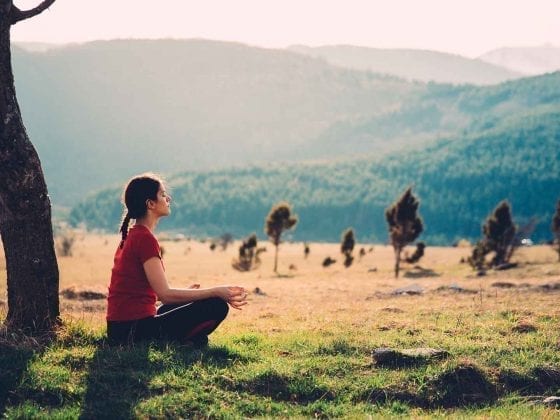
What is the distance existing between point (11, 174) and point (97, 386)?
9.98ft

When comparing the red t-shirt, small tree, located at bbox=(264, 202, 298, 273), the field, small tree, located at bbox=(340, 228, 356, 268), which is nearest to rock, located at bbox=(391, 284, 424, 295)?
the field

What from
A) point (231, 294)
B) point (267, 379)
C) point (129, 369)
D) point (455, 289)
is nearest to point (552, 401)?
point (267, 379)

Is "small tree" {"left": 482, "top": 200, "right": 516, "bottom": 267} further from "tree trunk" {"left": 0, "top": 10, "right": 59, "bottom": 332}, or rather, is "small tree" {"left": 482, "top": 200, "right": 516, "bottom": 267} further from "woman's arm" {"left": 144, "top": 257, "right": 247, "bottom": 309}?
"tree trunk" {"left": 0, "top": 10, "right": 59, "bottom": 332}

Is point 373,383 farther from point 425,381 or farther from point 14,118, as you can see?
point 14,118

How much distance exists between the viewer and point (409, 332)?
1024 centimetres

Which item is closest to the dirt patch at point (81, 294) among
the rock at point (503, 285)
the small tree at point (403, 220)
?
the rock at point (503, 285)

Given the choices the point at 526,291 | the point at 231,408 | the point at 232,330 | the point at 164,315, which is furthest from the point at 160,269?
the point at 526,291

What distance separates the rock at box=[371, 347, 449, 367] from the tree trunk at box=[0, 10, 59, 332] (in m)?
4.31

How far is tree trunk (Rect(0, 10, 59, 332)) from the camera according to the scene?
841cm

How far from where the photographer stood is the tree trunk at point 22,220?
841 cm

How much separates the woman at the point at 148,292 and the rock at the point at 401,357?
1.90 meters

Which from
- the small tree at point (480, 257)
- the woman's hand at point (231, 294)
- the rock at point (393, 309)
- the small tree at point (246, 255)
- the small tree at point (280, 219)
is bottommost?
the small tree at point (246, 255)

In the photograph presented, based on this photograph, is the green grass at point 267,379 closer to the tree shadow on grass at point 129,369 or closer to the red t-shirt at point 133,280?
the tree shadow on grass at point 129,369

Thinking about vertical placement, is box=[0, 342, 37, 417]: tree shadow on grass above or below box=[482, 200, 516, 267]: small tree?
above
